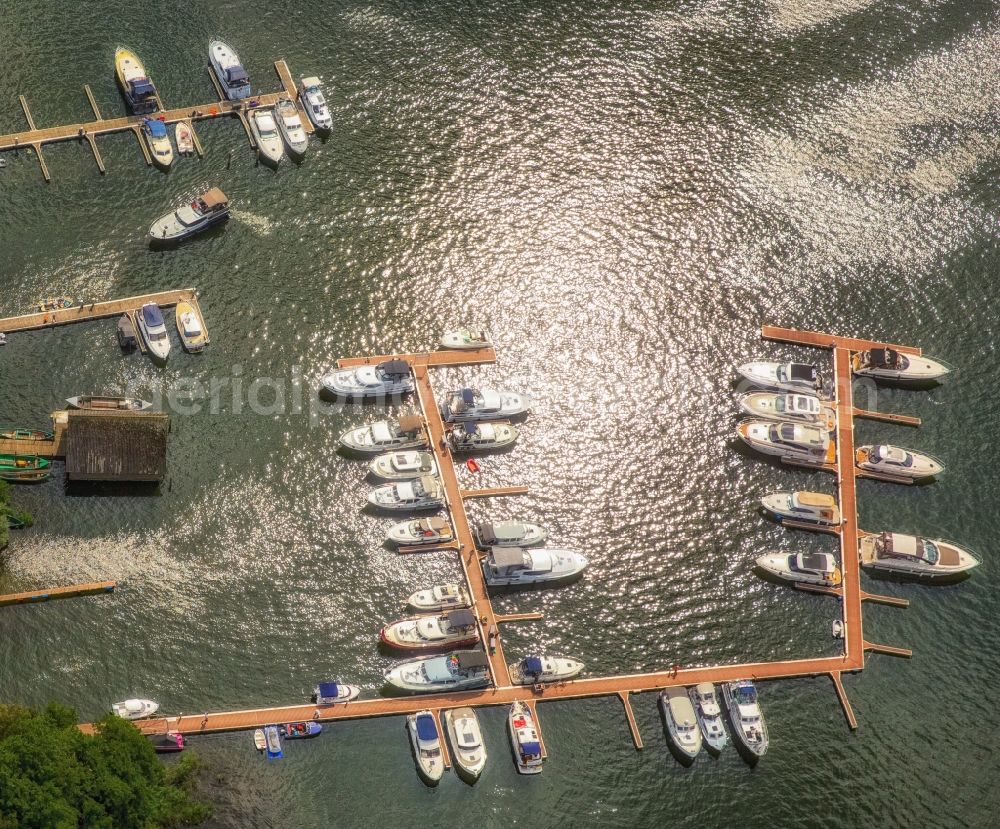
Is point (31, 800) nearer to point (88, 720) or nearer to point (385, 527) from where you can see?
point (88, 720)

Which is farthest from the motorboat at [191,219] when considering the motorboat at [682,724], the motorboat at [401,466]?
the motorboat at [682,724]

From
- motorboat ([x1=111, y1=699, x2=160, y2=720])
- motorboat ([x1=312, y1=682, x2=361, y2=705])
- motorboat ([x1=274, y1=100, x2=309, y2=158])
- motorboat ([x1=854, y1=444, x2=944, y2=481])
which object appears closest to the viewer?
motorboat ([x1=111, y1=699, x2=160, y2=720])

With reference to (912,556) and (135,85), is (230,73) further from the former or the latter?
(912,556)

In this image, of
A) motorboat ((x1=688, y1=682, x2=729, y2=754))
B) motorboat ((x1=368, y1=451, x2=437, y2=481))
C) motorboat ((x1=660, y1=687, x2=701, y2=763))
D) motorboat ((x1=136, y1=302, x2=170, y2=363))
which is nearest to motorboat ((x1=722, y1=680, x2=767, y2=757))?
motorboat ((x1=688, y1=682, x2=729, y2=754))

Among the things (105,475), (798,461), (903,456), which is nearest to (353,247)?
(105,475)

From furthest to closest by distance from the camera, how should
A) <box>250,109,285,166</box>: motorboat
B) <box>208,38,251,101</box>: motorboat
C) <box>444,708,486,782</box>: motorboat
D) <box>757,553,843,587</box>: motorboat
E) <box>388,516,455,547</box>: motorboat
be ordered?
<box>208,38,251,101</box>: motorboat < <box>250,109,285,166</box>: motorboat < <box>757,553,843,587</box>: motorboat < <box>388,516,455,547</box>: motorboat < <box>444,708,486,782</box>: motorboat

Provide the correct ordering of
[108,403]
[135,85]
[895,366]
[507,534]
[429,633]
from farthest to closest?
[135,85], [895,366], [108,403], [507,534], [429,633]

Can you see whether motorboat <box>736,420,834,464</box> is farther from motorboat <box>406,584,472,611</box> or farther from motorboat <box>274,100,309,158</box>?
motorboat <box>274,100,309,158</box>

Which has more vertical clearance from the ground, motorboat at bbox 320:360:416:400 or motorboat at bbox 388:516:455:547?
motorboat at bbox 320:360:416:400

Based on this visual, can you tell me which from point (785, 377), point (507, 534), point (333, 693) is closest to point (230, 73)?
point (507, 534)
